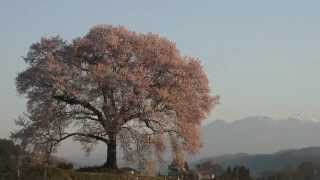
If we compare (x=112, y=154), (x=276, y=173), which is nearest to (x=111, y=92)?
(x=112, y=154)

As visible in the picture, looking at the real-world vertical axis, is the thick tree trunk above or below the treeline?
below

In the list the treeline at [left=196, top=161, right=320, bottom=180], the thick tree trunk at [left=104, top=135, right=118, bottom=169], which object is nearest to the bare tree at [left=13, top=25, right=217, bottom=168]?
the thick tree trunk at [left=104, top=135, right=118, bottom=169]

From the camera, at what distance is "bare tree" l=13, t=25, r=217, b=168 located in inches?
2189

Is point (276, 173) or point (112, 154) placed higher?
point (276, 173)

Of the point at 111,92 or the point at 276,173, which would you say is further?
the point at 276,173

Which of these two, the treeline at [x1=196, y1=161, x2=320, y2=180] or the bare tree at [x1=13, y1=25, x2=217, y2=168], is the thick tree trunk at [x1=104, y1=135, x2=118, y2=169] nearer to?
the bare tree at [x1=13, y1=25, x2=217, y2=168]

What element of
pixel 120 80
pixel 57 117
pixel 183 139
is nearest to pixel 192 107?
pixel 183 139

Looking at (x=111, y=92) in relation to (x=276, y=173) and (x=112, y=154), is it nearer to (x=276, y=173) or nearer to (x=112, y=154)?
(x=112, y=154)

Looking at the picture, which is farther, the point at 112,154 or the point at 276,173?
the point at 276,173

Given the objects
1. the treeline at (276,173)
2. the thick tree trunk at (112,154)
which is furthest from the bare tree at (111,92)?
the treeline at (276,173)

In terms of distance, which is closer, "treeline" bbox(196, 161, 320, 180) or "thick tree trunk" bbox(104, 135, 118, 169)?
"thick tree trunk" bbox(104, 135, 118, 169)

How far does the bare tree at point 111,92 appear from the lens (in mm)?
55594

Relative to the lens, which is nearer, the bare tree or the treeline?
the bare tree

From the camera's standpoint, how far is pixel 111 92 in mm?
56250
